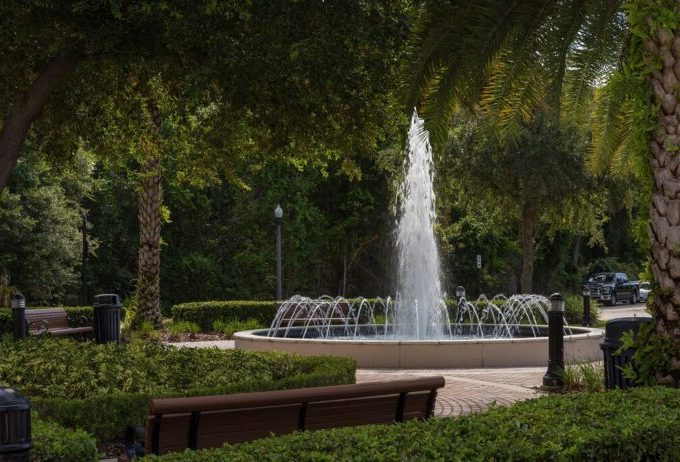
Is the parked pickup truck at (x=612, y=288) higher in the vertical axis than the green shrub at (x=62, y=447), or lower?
higher

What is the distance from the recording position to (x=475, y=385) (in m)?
11.7

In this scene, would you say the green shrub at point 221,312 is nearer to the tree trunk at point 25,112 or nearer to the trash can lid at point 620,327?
the tree trunk at point 25,112

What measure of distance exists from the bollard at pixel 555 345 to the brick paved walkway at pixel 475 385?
0.25 metres

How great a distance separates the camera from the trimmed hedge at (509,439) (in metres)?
4.26

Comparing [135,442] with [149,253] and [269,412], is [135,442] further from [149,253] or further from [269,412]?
[149,253]

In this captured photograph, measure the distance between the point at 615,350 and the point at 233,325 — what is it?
15097mm

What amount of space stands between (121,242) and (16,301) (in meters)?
21.6

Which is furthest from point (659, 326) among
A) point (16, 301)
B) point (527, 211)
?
point (527, 211)

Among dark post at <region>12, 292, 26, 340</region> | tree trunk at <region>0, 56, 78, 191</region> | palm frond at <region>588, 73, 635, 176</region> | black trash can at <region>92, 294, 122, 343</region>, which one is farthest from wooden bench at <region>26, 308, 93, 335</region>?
palm frond at <region>588, 73, 635, 176</region>

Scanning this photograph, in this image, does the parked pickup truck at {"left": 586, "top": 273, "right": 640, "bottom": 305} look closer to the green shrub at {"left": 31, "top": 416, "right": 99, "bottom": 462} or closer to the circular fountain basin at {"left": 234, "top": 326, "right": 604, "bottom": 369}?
the circular fountain basin at {"left": 234, "top": 326, "right": 604, "bottom": 369}

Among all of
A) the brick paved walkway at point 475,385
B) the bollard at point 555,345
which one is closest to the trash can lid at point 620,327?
the brick paved walkway at point 475,385

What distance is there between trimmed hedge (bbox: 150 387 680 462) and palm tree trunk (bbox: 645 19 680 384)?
1723 millimetres

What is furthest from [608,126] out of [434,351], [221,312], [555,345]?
[221,312]

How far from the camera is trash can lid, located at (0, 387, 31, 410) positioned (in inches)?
156
